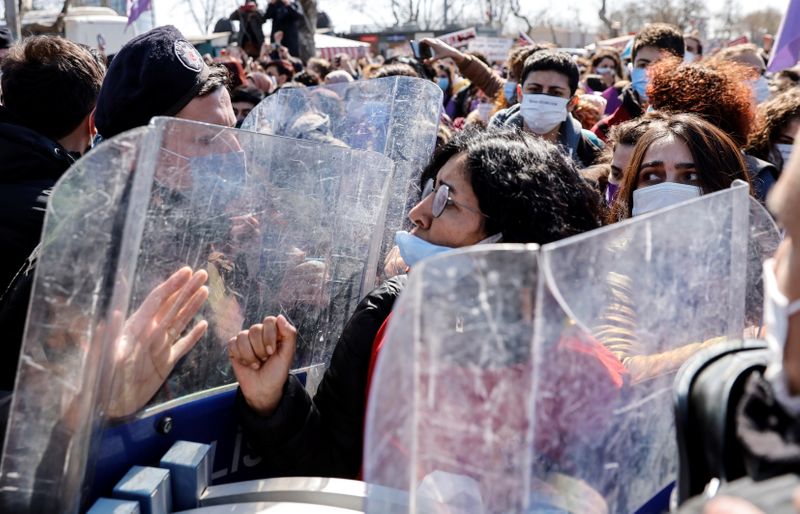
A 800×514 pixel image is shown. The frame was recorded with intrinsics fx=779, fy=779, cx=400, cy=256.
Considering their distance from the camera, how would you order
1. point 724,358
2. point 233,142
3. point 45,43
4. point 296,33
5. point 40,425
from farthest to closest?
1. point 296,33
2. point 45,43
3. point 233,142
4. point 40,425
5. point 724,358

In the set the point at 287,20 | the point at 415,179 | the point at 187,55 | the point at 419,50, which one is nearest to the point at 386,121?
the point at 415,179

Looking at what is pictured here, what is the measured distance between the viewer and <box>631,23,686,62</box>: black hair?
5.46 meters

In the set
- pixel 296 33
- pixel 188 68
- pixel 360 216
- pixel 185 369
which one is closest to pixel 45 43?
pixel 188 68

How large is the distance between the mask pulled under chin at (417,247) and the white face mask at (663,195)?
814mm

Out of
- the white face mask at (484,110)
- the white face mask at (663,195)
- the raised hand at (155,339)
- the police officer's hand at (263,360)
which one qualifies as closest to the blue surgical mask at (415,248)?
the police officer's hand at (263,360)

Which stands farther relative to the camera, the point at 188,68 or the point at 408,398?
the point at 188,68

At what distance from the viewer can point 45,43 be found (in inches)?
103

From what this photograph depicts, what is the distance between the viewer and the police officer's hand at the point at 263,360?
1793mm

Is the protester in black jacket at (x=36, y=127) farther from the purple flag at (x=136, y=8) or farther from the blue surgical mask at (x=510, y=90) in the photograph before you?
the purple flag at (x=136, y=8)

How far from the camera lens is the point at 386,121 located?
296cm

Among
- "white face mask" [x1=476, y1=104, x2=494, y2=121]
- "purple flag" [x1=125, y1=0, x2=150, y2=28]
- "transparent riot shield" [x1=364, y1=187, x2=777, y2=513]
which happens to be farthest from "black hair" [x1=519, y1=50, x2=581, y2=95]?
"purple flag" [x1=125, y1=0, x2=150, y2=28]

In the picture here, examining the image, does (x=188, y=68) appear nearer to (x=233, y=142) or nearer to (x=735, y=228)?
(x=233, y=142)

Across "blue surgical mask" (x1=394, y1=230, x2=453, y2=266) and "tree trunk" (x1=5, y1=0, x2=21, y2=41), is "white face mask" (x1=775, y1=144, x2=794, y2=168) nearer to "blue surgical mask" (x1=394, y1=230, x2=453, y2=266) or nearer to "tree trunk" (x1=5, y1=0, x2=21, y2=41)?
"blue surgical mask" (x1=394, y1=230, x2=453, y2=266)

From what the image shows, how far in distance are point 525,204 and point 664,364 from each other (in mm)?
652
